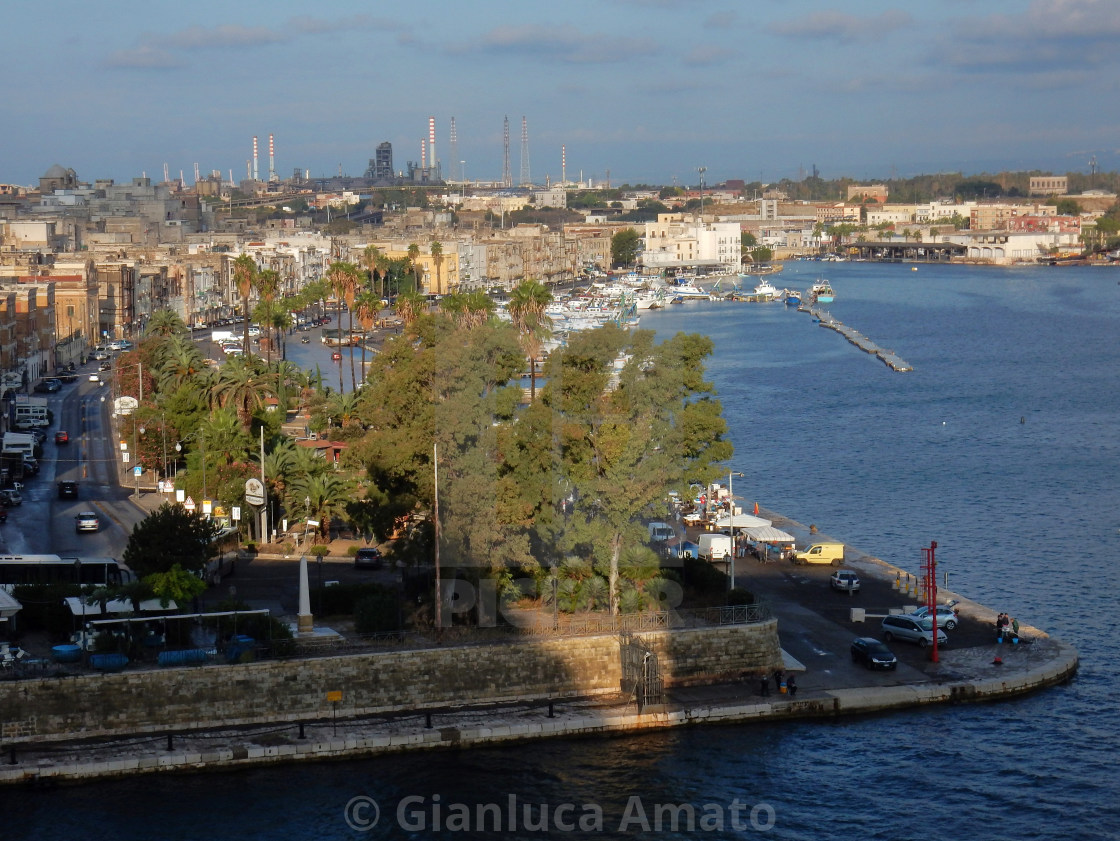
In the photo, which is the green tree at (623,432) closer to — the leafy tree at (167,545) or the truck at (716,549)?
the truck at (716,549)

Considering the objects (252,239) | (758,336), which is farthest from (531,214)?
(758,336)

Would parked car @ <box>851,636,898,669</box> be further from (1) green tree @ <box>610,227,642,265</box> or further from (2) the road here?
(1) green tree @ <box>610,227,642,265</box>

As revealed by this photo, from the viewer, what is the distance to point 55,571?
1490 cm

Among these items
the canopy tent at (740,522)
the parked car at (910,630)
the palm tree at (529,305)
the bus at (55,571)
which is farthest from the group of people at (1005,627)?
the palm tree at (529,305)

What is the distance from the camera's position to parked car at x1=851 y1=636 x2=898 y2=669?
45.1ft

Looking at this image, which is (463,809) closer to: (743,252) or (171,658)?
(171,658)

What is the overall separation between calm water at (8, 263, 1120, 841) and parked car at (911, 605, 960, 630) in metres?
1.34

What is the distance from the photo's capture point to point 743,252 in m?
107

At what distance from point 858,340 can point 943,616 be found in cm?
3760

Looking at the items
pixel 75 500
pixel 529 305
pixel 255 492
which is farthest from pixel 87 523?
pixel 529 305

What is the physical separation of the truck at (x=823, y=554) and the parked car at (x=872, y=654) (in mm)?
3452

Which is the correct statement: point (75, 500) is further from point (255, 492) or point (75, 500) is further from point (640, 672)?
point (640, 672)

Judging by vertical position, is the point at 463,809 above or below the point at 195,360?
below

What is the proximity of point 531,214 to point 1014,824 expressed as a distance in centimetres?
12419
